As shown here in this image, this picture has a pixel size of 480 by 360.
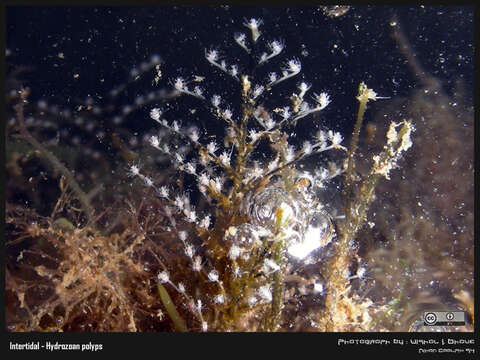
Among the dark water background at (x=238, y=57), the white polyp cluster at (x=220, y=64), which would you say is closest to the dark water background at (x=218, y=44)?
the dark water background at (x=238, y=57)

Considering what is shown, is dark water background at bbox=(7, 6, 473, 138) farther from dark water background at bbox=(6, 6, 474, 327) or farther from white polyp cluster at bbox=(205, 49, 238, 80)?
white polyp cluster at bbox=(205, 49, 238, 80)

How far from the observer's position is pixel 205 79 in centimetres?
344

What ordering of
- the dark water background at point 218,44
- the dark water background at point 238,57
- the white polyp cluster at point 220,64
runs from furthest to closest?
the dark water background at point 218,44, the dark water background at point 238,57, the white polyp cluster at point 220,64

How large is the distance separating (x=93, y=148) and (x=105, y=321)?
2074 millimetres

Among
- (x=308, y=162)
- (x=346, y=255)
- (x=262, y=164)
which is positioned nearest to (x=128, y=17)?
(x=262, y=164)

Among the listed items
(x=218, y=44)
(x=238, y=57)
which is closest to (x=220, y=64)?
(x=238, y=57)

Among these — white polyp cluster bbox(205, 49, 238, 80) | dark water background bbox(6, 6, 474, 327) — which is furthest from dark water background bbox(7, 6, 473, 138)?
white polyp cluster bbox(205, 49, 238, 80)

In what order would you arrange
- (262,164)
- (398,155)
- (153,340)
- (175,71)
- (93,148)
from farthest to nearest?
1. (93,148)
2. (175,71)
3. (262,164)
4. (398,155)
5. (153,340)

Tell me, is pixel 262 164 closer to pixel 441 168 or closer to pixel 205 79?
pixel 205 79

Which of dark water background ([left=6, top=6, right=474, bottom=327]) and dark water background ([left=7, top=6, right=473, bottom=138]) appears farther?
dark water background ([left=7, top=6, right=473, bottom=138])

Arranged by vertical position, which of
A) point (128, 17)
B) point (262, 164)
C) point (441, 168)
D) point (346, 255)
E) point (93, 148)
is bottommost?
point (346, 255)

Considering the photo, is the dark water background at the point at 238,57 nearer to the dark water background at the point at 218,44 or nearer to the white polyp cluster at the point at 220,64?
the dark water background at the point at 218,44

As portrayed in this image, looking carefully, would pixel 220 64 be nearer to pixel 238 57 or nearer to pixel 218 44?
pixel 238 57

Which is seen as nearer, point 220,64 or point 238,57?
point 220,64
